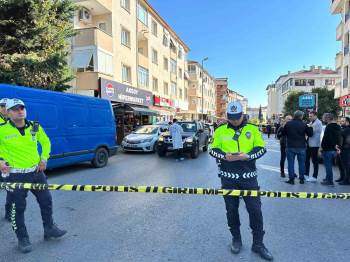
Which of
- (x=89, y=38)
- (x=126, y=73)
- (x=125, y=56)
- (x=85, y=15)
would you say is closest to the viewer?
(x=89, y=38)

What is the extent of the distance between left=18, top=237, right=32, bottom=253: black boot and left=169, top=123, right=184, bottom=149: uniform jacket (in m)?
9.02

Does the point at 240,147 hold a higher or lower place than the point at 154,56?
lower

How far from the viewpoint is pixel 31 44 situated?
1305cm

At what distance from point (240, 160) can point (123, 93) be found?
1853 cm

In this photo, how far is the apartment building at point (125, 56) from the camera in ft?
61.5

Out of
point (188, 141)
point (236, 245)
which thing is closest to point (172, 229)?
point (236, 245)

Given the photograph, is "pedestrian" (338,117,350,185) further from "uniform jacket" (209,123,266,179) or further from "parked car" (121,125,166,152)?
"parked car" (121,125,166,152)

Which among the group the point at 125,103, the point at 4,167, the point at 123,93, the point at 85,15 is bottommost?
the point at 4,167

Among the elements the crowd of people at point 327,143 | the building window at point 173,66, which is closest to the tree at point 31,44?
the crowd of people at point 327,143

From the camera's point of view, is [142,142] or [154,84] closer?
[142,142]

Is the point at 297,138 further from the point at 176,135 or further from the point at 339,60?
the point at 339,60

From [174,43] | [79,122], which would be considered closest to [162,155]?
[79,122]

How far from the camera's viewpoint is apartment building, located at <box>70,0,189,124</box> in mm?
18734

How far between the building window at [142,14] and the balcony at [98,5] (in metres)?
5.37
